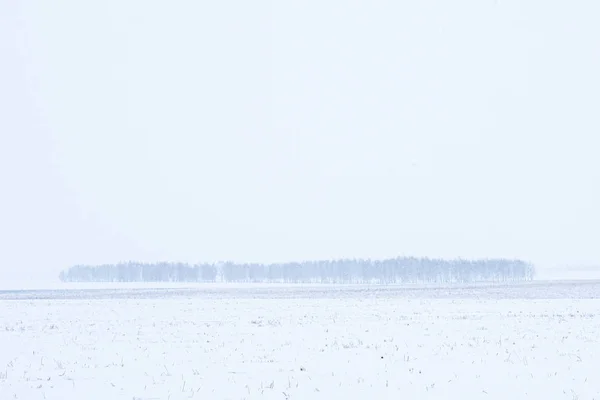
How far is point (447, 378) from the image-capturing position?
45.8 ft

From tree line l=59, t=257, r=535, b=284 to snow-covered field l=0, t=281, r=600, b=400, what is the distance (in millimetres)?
103077

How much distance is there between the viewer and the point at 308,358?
17.2m

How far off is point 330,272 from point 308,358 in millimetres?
135213

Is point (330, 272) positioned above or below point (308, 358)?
below

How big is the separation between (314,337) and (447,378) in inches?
343

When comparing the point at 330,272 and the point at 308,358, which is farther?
the point at 330,272

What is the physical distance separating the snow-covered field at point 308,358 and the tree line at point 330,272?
103 metres

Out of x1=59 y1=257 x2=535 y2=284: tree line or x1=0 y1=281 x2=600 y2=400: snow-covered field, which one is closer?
x1=0 y1=281 x2=600 y2=400: snow-covered field

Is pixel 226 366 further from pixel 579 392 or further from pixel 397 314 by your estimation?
pixel 397 314

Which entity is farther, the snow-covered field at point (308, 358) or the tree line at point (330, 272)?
the tree line at point (330, 272)

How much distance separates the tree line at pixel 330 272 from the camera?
13738 centimetres

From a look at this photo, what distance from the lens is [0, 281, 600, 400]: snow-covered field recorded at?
509 inches

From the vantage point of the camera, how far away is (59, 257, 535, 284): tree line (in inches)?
5408

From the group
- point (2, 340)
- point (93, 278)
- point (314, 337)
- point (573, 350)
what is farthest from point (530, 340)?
point (93, 278)
